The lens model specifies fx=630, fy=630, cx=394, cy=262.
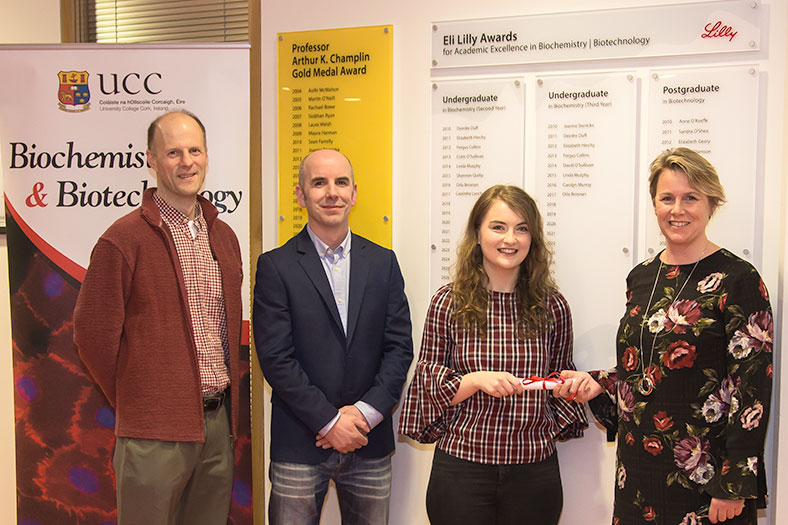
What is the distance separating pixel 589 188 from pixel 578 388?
2.51ft

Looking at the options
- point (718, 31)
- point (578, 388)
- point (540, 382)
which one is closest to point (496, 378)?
point (540, 382)

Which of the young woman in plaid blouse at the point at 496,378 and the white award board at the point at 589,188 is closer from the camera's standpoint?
the young woman in plaid blouse at the point at 496,378

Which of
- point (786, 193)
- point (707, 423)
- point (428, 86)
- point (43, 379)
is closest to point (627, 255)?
point (786, 193)

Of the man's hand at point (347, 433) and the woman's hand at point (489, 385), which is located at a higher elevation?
the woman's hand at point (489, 385)

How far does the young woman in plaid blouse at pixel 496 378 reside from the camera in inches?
80.7

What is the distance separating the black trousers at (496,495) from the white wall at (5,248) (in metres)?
2.37

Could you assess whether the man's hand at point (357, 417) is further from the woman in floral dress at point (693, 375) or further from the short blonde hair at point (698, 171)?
the short blonde hair at point (698, 171)

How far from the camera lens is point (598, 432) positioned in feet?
8.00

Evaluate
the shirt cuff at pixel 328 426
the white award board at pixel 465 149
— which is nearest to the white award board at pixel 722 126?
the white award board at pixel 465 149

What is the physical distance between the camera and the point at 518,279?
2209mm

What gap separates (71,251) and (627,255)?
222 cm

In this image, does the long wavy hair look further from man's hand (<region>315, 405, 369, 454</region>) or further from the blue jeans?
the blue jeans

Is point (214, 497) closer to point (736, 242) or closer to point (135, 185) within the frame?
point (135, 185)

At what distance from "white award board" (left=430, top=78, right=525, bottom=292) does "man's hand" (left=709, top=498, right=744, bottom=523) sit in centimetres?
121
